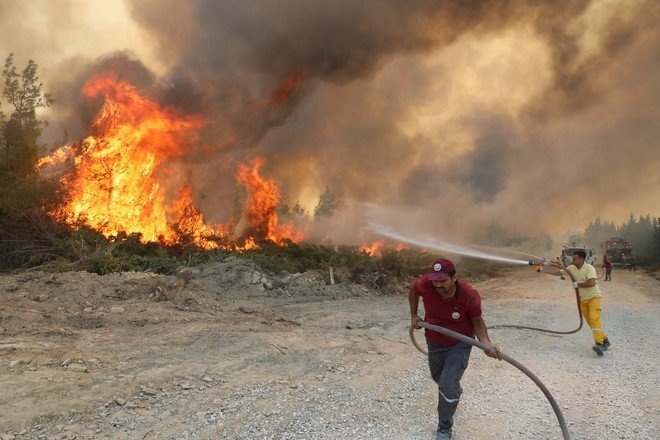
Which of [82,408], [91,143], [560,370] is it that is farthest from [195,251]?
[560,370]

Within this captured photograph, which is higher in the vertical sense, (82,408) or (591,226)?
(591,226)

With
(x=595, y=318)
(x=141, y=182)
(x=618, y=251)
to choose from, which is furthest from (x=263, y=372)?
(x=618, y=251)

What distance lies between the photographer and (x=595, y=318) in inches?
278

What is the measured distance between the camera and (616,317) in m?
10.7

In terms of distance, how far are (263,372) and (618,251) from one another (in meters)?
33.8

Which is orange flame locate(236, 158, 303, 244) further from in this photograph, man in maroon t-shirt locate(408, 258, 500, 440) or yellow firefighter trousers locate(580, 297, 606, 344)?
man in maroon t-shirt locate(408, 258, 500, 440)

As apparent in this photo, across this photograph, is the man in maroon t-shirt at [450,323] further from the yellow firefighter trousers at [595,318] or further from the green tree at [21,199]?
the green tree at [21,199]

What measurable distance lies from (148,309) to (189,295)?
1714 millimetres

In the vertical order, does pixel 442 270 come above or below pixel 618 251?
below

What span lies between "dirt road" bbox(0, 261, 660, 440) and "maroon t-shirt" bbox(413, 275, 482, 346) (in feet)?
3.38

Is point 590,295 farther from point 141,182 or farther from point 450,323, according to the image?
point 141,182

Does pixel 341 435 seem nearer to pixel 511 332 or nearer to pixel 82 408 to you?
pixel 82 408

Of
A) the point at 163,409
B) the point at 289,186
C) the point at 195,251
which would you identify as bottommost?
the point at 163,409

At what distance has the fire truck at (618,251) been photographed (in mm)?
30953
